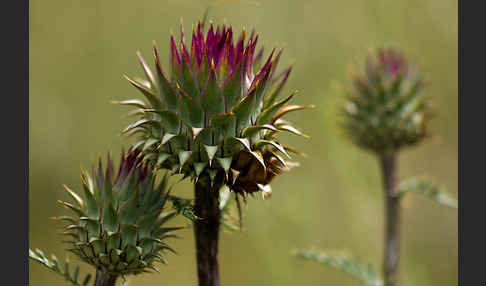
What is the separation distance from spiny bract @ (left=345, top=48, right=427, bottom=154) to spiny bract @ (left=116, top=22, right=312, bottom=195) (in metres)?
1.94

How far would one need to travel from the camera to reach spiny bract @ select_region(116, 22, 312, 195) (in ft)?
5.65

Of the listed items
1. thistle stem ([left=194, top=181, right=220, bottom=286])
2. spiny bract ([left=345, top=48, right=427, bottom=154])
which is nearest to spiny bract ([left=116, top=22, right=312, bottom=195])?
thistle stem ([left=194, top=181, right=220, bottom=286])

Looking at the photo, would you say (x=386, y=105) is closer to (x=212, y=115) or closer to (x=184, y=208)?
(x=212, y=115)

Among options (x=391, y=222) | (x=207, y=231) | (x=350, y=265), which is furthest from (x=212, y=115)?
(x=391, y=222)

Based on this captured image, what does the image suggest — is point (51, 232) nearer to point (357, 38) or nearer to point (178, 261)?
point (178, 261)

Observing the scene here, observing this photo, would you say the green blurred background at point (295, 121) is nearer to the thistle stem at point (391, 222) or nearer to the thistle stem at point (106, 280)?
the thistle stem at point (391, 222)

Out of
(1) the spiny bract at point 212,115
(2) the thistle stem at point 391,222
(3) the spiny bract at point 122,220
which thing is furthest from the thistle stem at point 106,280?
(2) the thistle stem at point 391,222

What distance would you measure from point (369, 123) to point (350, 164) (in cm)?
204

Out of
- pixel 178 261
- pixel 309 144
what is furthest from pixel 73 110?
pixel 309 144

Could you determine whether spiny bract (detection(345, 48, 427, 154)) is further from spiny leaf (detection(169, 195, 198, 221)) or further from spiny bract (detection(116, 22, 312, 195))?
spiny leaf (detection(169, 195, 198, 221))

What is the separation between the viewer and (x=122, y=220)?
1873 millimetres

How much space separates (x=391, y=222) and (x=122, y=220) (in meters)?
2.27

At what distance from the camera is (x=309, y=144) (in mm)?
6074

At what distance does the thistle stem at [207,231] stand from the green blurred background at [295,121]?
188 centimetres
